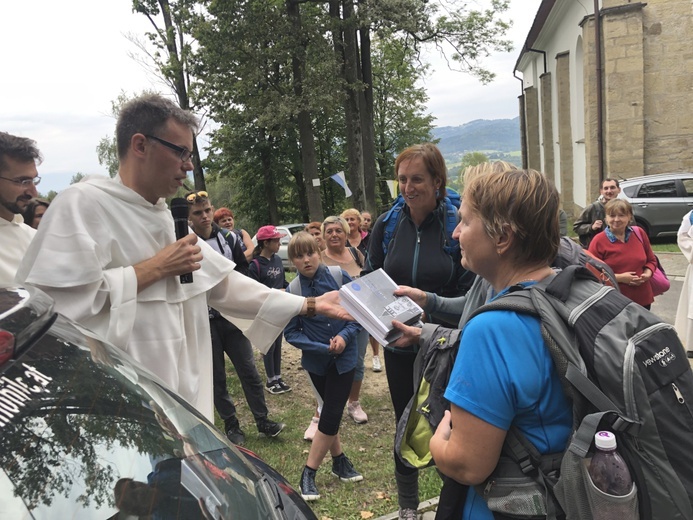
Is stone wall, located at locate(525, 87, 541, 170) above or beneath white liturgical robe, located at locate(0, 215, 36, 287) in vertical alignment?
above

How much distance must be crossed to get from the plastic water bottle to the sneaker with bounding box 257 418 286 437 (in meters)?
4.19

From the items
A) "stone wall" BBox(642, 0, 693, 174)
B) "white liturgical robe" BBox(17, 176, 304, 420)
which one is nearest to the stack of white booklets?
"white liturgical robe" BBox(17, 176, 304, 420)

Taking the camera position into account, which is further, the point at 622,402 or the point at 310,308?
the point at 310,308

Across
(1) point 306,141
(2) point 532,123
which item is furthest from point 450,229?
(2) point 532,123

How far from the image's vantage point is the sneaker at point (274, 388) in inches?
254

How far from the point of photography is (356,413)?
5.46 m

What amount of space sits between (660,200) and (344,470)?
1416cm

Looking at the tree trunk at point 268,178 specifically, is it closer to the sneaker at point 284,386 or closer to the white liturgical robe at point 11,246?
the sneaker at point 284,386

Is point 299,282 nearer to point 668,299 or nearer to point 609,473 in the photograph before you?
point 609,473

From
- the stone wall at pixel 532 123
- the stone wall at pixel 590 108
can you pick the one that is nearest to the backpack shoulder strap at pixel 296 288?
the stone wall at pixel 590 108

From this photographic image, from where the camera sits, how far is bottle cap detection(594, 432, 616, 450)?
1.30 m

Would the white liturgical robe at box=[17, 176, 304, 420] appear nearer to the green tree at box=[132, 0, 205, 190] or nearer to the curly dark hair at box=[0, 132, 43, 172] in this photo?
the curly dark hair at box=[0, 132, 43, 172]

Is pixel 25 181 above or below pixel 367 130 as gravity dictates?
below

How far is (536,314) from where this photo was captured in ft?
4.75
